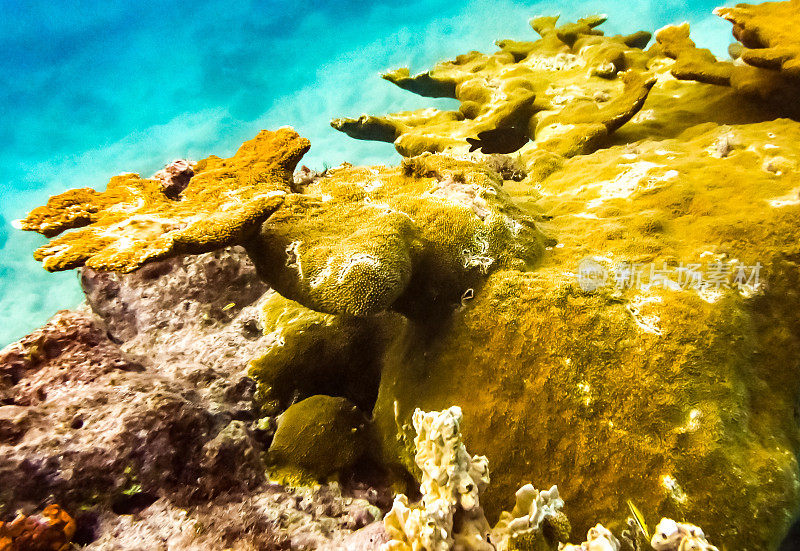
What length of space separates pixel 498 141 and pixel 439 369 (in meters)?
6.04

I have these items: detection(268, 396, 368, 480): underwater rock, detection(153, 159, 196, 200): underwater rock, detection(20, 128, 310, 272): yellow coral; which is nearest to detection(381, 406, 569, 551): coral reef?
detection(268, 396, 368, 480): underwater rock

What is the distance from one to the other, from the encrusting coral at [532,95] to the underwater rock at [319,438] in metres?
5.35

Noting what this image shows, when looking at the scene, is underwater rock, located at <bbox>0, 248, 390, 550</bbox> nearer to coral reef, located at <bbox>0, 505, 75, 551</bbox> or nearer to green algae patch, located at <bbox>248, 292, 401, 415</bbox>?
coral reef, located at <bbox>0, 505, 75, 551</bbox>

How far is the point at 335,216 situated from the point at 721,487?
349 centimetres

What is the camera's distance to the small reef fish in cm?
782

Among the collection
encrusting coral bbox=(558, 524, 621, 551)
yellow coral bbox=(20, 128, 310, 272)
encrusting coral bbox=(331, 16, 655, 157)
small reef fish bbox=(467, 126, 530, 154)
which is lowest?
encrusting coral bbox=(558, 524, 621, 551)

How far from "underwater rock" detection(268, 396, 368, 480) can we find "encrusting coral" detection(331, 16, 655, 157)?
5.35 m

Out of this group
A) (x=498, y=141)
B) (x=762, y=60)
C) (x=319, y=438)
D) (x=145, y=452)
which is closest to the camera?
(x=145, y=452)

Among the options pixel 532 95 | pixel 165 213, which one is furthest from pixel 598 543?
pixel 532 95

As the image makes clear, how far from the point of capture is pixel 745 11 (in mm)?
5848

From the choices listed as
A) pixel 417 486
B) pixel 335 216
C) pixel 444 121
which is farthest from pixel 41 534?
pixel 444 121

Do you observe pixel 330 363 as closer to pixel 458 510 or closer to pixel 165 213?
pixel 165 213

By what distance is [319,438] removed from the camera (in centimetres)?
386

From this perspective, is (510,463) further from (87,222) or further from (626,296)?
(87,222)
